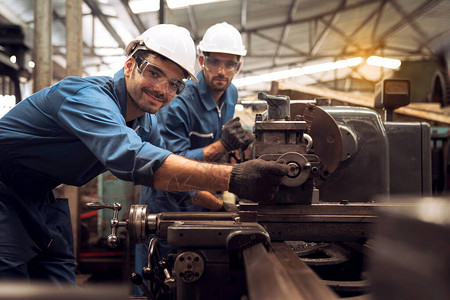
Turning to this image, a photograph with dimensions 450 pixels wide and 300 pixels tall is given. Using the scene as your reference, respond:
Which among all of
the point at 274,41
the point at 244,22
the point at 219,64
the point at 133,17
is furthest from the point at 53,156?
the point at 274,41

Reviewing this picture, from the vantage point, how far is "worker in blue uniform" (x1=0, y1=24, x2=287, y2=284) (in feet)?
3.75

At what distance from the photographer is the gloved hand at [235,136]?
179 centimetres

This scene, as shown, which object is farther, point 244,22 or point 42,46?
point 244,22

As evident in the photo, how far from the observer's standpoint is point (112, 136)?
44.4 inches

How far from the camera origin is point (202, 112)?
87.2 inches

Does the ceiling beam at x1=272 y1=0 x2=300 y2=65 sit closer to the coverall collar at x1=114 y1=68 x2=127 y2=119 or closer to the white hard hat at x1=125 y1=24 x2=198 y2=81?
the white hard hat at x1=125 y1=24 x2=198 y2=81

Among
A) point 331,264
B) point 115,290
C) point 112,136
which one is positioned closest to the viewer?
point 115,290

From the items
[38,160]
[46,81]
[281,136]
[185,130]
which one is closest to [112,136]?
[38,160]

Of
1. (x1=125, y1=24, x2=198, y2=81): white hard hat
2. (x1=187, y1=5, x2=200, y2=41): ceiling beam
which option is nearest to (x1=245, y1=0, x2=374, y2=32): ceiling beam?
(x1=187, y1=5, x2=200, y2=41): ceiling beam

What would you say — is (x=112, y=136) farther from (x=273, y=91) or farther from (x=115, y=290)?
(x=273, y=91)

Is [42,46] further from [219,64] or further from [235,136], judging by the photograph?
[235,136]

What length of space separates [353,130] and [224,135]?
585 mm

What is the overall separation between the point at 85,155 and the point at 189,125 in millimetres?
869

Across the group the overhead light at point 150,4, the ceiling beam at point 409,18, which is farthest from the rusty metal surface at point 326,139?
the ceiling beam at point 409,18
